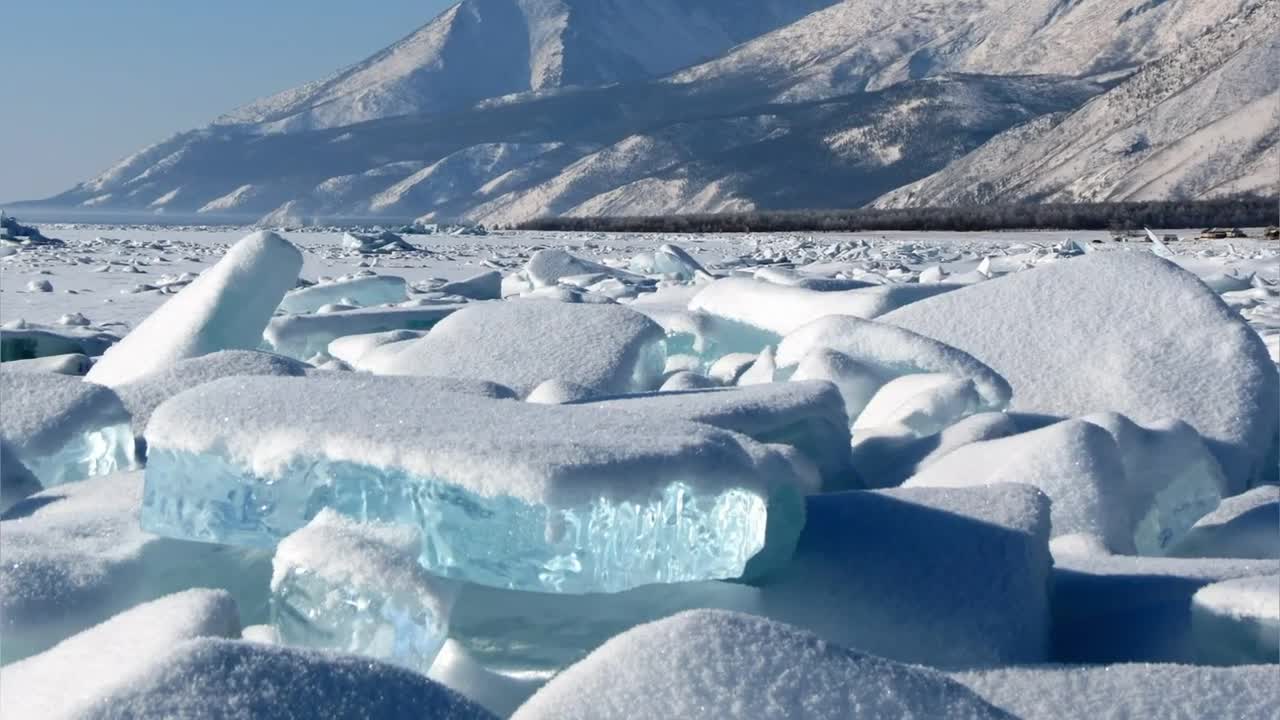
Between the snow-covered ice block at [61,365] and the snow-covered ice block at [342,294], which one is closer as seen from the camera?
the snow-covered ice block at [61,365]

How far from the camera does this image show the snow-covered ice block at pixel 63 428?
7.90 ft

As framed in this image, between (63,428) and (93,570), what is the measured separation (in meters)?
0.73

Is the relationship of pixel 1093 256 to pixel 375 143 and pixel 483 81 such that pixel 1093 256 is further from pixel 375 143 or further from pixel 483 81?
pixel 483 81

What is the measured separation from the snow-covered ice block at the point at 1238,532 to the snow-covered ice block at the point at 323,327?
275 centimetres

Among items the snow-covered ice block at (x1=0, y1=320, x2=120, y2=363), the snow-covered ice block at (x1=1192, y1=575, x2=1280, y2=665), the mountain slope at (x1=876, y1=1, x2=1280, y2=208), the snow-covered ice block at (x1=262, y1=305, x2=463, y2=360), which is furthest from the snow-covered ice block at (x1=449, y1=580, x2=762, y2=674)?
the mountain slope at (x1=876, y1=1, x2=1280, y2=208)

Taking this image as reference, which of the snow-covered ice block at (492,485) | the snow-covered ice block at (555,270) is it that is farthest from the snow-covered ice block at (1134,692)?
the snow-covered ice block at (555,270)

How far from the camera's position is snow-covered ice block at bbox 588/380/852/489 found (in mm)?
2209

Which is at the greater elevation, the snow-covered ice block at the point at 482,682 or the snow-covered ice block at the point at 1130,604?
the snow-covered ice block at the point at 482,682

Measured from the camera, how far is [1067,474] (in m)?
2.28

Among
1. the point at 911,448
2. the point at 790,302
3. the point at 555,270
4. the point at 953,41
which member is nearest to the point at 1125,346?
the point at 911,448

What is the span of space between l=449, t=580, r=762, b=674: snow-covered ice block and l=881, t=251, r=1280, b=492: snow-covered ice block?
1538mm

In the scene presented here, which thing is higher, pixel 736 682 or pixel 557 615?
pixel 736 682

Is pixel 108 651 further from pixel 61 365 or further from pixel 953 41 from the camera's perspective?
pixel 953 41

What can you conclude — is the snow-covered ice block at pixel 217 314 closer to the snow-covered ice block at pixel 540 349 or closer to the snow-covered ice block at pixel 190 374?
the snow-covered ice block at pixel 540 349
